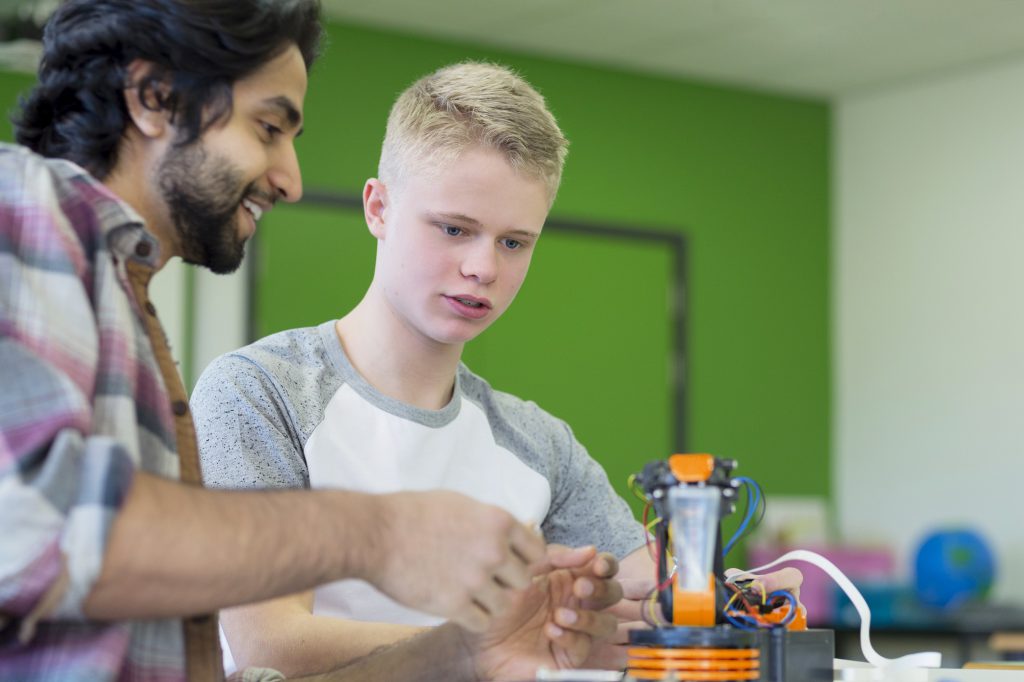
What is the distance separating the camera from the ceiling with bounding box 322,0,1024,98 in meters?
5.10

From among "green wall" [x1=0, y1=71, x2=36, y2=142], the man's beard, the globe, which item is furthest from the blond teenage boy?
the globe

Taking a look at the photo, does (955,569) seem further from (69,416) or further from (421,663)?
(69,416)

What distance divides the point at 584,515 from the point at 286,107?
91 cm

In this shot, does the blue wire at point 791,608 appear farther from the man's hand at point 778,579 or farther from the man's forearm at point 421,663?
the man's forearm at point 421,663

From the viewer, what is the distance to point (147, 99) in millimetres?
1337

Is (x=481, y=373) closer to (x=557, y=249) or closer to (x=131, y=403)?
(x=557, y=249)

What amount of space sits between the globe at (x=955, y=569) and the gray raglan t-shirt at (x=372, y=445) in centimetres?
370

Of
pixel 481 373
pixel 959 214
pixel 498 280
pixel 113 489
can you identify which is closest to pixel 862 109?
pixel 959 214

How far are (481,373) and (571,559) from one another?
12.8ft

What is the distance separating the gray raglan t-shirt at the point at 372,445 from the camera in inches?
67.7

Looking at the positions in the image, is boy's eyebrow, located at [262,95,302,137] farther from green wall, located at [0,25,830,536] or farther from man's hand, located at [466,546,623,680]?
green wall, located at [0,25,830,536]

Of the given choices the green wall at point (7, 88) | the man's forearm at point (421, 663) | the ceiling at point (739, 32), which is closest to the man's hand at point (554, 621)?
the man's forearm at point (421, 663)

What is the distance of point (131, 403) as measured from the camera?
116cm

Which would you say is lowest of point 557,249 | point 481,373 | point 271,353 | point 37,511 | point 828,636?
point 828,636
